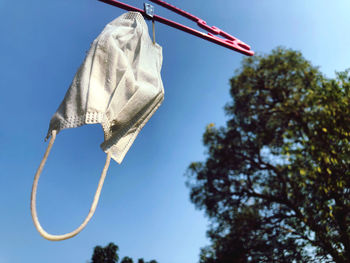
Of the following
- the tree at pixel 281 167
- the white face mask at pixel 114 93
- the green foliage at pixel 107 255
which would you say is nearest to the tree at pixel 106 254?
the green foliage at pixel 107 255

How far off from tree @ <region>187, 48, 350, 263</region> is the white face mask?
Result: 4729 mm

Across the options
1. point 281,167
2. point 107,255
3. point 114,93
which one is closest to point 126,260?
point 107,255

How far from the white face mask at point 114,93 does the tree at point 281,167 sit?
4.73 m

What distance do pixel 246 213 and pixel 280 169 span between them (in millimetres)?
1374

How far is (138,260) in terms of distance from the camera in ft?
53.9

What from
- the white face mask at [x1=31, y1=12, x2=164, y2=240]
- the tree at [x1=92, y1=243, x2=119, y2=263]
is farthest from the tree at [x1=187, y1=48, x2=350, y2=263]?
the tree at [x1=92, y1=243, x2=119, y2=263]

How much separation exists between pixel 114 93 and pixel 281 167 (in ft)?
19.3

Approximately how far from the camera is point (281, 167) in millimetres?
6223

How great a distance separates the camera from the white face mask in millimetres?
1021

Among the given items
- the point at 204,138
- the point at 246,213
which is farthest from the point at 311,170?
the point at 204,138

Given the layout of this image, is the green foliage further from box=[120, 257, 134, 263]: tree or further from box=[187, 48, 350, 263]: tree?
box=[187, 48, 350, 263]: tree

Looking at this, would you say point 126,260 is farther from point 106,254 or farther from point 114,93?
point 114,93

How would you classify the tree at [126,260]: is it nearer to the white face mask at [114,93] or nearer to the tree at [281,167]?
the tree at [281,167]

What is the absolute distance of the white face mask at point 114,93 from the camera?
3.35 feet
